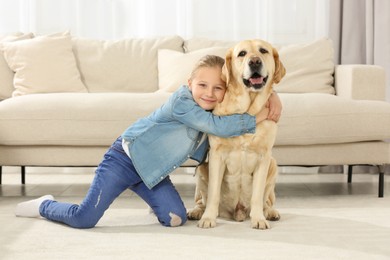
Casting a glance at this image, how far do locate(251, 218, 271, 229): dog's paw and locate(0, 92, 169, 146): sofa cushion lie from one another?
88 cm

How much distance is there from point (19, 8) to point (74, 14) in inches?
15.1

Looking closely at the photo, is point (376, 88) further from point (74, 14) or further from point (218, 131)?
point (74, 14)

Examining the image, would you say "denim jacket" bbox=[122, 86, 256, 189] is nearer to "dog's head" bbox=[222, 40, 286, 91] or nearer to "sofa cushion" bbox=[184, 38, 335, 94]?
"dog's head" bbox=[222, 40, 286, 91]

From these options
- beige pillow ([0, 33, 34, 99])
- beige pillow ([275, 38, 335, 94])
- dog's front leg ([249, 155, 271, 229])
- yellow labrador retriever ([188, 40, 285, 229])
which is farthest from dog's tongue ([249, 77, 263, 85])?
beige pillow ([0, 33, 34, 99])

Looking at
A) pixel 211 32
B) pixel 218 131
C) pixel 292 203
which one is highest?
pixel 211 32

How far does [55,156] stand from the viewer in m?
2.93

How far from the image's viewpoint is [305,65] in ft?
12.2

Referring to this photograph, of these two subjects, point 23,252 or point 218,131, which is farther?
point 218,131

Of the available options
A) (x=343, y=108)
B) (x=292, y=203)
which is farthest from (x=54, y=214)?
(x=343, y=108)

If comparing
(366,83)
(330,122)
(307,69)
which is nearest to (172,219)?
(330,122)

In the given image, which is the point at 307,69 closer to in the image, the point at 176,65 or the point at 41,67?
the point at 176,65

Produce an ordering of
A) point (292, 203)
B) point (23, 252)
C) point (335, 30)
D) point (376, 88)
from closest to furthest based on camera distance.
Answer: point (23, 252) < point (292, 203) < point (376, 88) < point (335, 30)

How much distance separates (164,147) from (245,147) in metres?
0.30

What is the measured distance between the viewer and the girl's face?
2.29m
